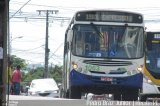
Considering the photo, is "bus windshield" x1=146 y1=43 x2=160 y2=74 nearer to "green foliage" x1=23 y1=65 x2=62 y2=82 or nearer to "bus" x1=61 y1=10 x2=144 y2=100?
"bus" x1=61 y1=10 x2=144 y2=100

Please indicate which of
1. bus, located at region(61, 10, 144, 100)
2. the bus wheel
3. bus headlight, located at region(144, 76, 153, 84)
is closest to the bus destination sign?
bus, located at region(61, 10, 144, 100)

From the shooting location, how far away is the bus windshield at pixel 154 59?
2358cm

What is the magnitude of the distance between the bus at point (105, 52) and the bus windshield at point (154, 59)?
3.70 meters

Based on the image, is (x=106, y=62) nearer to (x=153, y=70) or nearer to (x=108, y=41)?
(x=108, y=41)

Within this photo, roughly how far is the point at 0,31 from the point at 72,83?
42.6 feet

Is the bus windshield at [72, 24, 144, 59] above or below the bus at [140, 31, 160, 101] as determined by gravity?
above

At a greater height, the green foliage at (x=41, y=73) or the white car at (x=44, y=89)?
the white car at (x=44, y=89)

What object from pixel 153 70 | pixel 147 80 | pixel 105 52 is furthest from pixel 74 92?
pixel 153 70

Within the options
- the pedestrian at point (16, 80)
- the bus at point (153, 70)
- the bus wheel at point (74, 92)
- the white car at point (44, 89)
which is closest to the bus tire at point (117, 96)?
the bus wheel at point (74, 92)

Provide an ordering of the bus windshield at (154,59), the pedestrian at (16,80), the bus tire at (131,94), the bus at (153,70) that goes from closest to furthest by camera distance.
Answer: the bus tire at (131,94), the bus at (153,70), the bus windshield at (154,59), the pedestrian at (16,80)

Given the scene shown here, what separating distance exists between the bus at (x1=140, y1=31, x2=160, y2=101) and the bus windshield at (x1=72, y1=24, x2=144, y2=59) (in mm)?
3257

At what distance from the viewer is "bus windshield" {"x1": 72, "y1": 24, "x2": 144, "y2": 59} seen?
63.4ft

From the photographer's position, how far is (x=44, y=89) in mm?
29734

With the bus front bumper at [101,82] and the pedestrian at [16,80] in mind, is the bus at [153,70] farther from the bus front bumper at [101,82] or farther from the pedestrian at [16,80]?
the pedestrian at [16,80]
